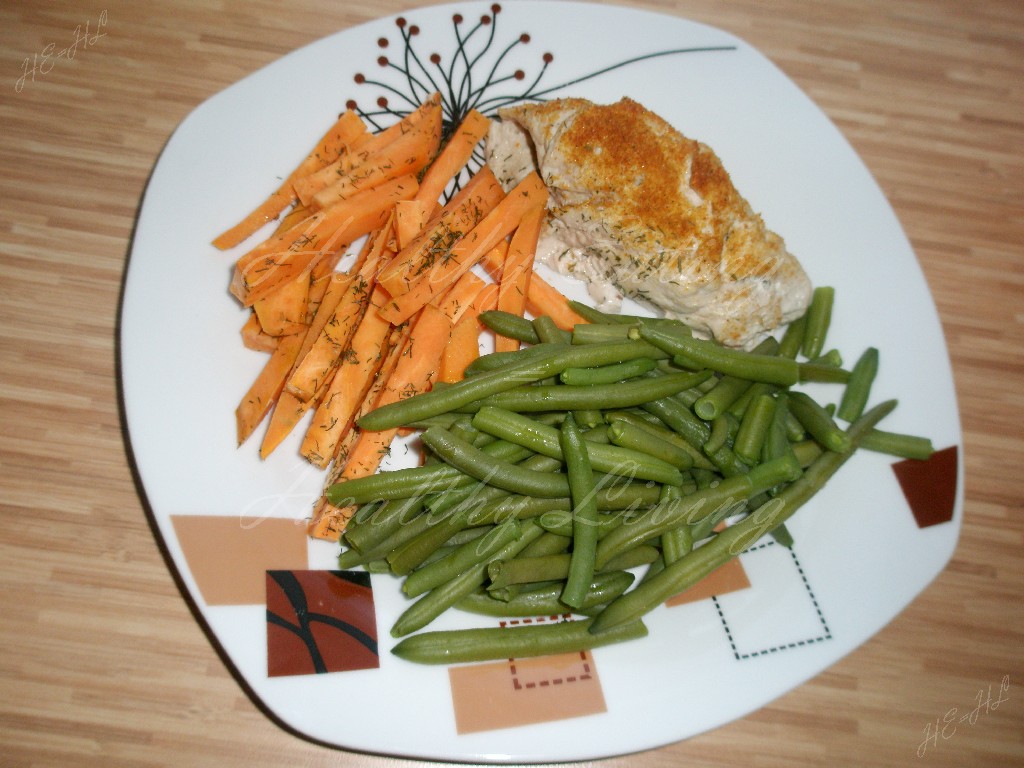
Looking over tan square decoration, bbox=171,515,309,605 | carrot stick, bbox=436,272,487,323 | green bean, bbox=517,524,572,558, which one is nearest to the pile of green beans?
green bean, bbox=517,524,572,558

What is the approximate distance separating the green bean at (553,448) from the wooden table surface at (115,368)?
4.51 ft

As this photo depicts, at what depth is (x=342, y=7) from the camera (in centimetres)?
434

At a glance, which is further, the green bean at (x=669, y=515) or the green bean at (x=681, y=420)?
the green bean at (x=681, y=420)

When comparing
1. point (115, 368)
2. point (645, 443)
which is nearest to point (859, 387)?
point (645, 443)

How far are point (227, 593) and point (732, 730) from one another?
235 cm

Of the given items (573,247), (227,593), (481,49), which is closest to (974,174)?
(573,247)

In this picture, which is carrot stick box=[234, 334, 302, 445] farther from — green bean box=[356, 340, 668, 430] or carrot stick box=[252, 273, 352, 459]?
green bean box=[356, 340, 668, 430]

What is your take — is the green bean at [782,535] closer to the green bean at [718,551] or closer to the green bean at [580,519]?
the green bean at [718,551]

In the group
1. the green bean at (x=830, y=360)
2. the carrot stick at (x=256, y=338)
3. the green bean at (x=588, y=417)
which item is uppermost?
the green bean at (x=830, y=360)

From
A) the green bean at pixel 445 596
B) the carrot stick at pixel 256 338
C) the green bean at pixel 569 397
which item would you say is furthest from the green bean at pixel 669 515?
the carrot stick at pixel 256 338

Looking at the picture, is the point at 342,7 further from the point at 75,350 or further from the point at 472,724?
the point at 472,724

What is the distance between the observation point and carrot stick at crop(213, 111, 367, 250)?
11.1ft

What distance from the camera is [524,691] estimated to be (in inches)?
114

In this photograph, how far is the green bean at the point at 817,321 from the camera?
3596 millimetres
